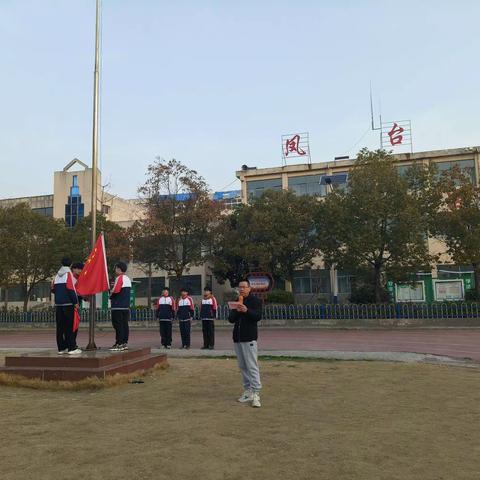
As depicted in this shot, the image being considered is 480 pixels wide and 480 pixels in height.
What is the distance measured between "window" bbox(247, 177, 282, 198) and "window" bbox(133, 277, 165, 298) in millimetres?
10285

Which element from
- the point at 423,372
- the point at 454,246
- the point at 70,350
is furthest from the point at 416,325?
the point at 70,350

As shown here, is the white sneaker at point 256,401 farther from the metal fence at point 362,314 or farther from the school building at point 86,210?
the school building at point 86,210

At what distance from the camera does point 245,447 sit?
4531 millimetres

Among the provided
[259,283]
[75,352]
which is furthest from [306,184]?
[75,352]

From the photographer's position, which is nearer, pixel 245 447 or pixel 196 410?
pixel 245 447

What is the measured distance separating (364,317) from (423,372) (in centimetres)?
1250

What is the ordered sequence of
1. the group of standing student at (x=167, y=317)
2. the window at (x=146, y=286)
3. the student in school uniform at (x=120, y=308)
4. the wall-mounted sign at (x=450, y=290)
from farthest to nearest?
the window at (x=146, y=286) → the wall-mounted sign at (x=450, y=290) → the student in school uniform at (x=120, y=308) → the group of standing student at (x=167, y=317)

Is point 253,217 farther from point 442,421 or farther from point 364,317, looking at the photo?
point 442,421

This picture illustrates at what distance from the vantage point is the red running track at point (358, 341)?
13828 mm

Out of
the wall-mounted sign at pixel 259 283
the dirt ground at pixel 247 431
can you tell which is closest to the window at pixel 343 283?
the wall-mounted sign at pixel 259 283

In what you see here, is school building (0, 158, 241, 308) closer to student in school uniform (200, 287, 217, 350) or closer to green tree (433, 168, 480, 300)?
green tree (433, 168, 480, 300)

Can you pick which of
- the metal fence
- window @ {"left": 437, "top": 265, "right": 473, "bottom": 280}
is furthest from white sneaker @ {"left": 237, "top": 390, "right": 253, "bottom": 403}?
window @ {"left": 437, "top": 265, "right": 473, "bottom": 280}

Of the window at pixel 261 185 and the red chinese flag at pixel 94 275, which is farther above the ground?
the window at pixel 261 185

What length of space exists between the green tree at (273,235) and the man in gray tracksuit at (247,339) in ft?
64.5
